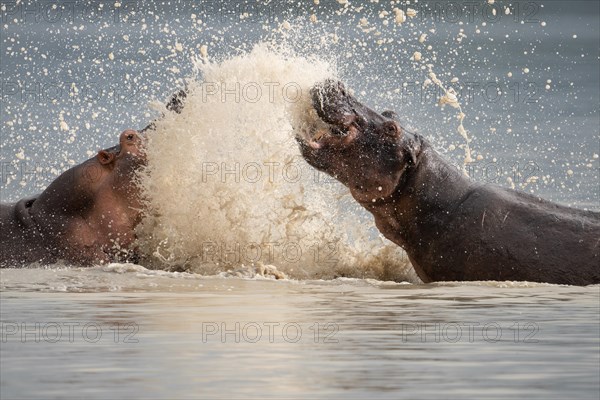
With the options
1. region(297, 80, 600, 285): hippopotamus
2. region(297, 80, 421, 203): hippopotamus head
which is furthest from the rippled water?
region(297, 80, 421, 203): hippopotamus head

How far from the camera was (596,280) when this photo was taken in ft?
43.1

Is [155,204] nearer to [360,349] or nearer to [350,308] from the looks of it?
[350,308]

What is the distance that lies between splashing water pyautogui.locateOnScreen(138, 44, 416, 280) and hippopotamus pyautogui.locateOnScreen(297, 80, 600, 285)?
44.8 inches

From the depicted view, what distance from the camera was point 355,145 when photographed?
13.3 m

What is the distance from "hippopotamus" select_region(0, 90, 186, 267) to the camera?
14.8m

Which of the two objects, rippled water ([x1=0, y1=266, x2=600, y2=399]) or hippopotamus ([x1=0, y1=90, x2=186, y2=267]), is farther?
hippopotamus ([x1=0, y1=90, x2=186, y2=267])

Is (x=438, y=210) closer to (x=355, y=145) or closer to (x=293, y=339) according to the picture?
(x=355, y=145)

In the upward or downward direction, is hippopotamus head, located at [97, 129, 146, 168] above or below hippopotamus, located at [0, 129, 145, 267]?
above

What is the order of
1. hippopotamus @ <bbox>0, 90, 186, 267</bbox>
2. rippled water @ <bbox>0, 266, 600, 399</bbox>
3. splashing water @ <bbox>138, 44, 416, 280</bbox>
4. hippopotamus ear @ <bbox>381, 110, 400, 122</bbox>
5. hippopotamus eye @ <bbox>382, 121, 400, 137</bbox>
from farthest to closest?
splashing water @ <bbox>138, 44, 416, 280</bbox>
hippopotamus @ <bbox>0, 90, 186, 267</bbox>
hippopotamus ear @ <bbox>381, 110, 400, 122</bbox>
hippopotamus eye @ <bbox>382, 121, 400, 137</bbox>
rippled water @ <bbox>0, 266, 600, 399</bbox>

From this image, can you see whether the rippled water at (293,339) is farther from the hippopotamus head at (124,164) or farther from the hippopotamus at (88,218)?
the hippopotamus head at (124,164)

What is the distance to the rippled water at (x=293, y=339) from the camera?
7.11 meters

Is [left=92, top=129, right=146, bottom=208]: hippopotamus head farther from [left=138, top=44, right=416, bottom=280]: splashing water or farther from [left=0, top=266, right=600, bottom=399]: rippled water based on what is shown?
[left=0, top=266, right=600, bottom=399]: rippled water

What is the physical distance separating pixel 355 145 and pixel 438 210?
3.46ft

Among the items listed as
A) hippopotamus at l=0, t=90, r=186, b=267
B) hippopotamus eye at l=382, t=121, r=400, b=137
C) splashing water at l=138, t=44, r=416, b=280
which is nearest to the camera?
hippopotamus eye at l=382, t=121, r=400, b=137
